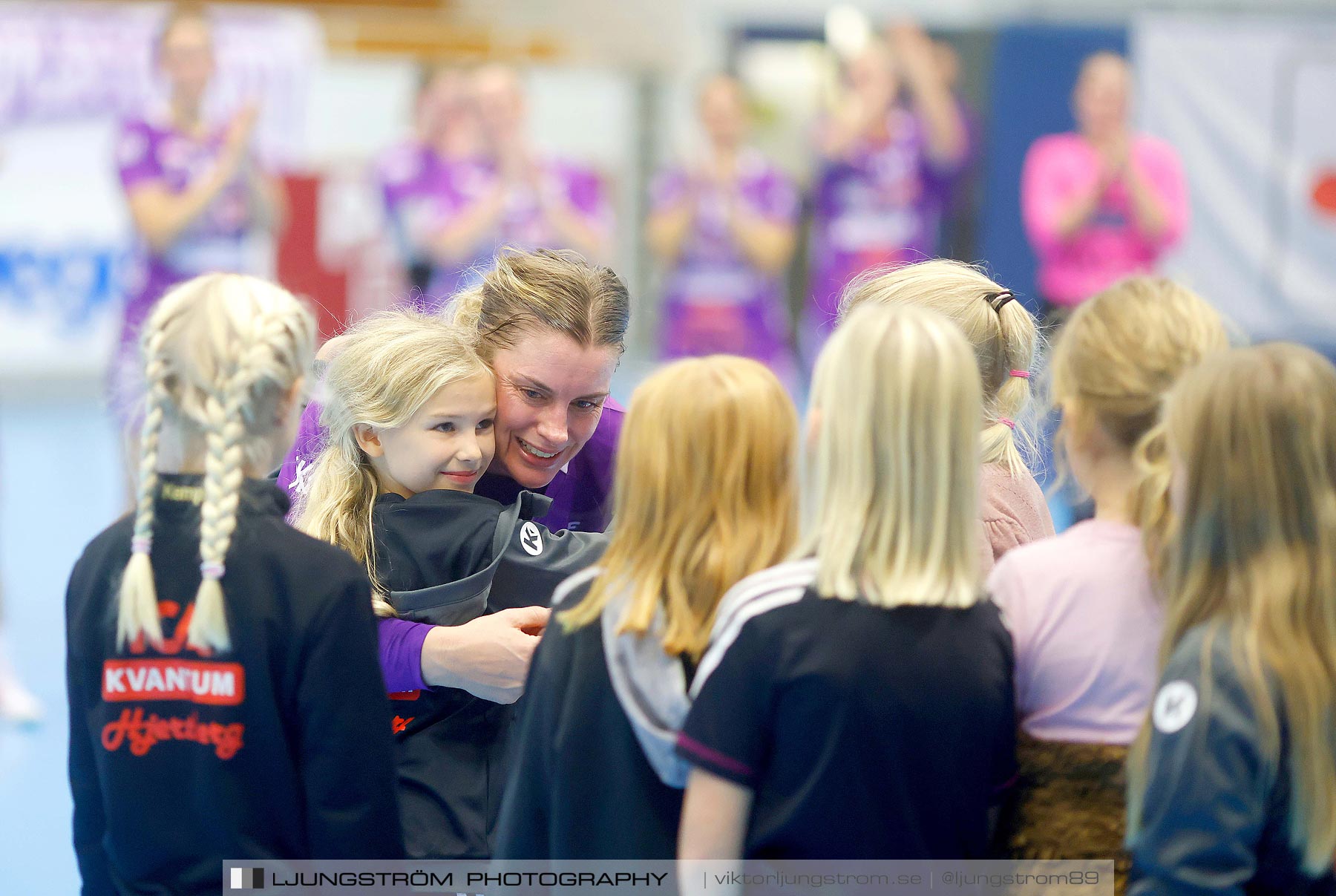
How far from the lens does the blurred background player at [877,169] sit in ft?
29.5

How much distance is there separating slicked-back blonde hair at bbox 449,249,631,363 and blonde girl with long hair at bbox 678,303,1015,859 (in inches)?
27.5

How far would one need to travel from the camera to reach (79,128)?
9.70 metres

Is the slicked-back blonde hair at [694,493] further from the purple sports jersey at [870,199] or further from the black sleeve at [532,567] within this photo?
the purple sports jersey at [870,199]

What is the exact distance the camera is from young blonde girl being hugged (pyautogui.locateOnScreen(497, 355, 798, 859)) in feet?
4.91

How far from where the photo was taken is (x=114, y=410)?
2955mm

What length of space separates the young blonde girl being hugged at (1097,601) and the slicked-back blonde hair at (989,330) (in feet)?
1.24

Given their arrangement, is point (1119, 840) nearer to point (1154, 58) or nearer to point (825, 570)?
point (825, 570)

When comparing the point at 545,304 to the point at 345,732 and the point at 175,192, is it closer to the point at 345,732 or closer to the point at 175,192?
the point at 345,732

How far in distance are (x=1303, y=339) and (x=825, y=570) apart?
10094mm

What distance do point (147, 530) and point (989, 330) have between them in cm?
121

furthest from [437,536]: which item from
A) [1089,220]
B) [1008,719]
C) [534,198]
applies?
[534,198]

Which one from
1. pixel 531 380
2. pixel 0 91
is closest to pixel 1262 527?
pixel 531 380

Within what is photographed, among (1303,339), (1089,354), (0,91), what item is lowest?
(1303,339)

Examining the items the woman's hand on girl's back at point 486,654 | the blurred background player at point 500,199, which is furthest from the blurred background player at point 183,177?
the woman's hand on girl's back at point 486,654
